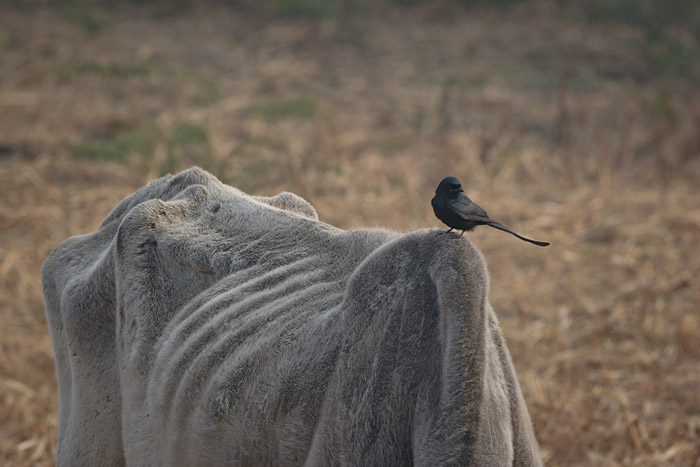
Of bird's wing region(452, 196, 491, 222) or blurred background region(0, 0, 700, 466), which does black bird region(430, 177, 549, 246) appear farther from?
blurred background region(0, 0, 700, 466)

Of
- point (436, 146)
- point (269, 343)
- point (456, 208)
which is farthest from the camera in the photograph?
point (436, 146)

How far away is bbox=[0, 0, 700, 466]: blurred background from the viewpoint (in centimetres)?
474

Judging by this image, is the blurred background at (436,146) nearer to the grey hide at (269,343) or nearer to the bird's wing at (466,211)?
the grey hide at (269,343)

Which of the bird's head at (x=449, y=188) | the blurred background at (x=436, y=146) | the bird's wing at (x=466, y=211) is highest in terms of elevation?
the bird's head at (x=449, y=188)

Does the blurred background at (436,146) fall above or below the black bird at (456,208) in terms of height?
below

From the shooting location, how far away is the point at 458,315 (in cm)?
176

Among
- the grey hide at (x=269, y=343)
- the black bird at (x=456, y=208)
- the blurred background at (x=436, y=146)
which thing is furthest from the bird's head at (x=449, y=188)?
the blurred background at (x=436, y=146)

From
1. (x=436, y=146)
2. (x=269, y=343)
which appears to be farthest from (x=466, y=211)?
(x=436, y=146)

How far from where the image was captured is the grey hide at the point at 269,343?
1.79 metres

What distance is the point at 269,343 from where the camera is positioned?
84.7 inches

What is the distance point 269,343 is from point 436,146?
657 cm

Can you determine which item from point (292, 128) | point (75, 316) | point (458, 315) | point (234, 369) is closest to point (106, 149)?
point (292, 128)

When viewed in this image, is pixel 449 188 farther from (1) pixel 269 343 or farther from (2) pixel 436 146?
(2) pixel 436 146

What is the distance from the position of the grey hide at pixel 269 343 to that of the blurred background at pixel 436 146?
137cm
